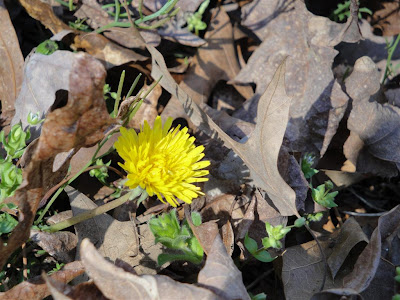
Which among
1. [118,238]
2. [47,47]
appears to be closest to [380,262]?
[118,238]

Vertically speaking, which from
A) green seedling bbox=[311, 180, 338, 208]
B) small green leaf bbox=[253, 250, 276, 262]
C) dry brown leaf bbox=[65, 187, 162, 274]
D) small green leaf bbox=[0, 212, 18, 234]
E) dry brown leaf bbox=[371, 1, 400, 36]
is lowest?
small green leaf bbox=[253, 250, 276, 262]

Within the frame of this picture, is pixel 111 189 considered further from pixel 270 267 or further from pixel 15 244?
pixel 270 267

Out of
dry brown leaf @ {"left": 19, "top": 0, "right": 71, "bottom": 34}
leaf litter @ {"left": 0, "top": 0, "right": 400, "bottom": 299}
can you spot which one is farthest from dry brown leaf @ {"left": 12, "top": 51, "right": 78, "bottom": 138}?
dry brown leaf @ {"left": 19, "top": 0, "right": 71, "bottom": 34}

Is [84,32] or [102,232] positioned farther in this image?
[84,32]

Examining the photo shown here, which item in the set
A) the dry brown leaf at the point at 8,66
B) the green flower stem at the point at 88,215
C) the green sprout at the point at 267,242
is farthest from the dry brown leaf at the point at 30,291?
the dry brown leaf at the point at 8,66

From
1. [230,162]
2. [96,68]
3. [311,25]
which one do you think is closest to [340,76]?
[311,25]

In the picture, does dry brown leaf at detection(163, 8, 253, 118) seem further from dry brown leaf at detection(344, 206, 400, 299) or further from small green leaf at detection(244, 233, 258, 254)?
dry brown leaf at detection(344, 206, 400, 299)

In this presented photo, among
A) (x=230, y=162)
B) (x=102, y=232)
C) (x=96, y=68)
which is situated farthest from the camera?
(x=230, y=162)
